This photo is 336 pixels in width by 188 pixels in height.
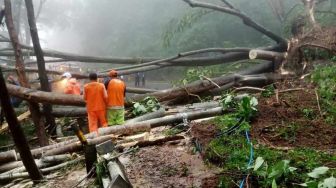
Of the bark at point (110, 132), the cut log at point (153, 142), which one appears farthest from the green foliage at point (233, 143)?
the bark at point (110, 132)

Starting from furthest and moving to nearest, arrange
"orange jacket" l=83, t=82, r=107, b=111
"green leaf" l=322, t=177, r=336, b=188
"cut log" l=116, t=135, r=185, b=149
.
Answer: "orange jacket" l=83, t=82, r=107, b=111 → "cut log" l=116, t=135, r=185, b=149 → "green leaf" l=322, t=177, r=336, b=188

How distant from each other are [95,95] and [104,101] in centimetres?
25

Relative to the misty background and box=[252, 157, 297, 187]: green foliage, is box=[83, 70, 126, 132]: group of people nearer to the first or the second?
box=[252, 157, 297, 187]: green foliage

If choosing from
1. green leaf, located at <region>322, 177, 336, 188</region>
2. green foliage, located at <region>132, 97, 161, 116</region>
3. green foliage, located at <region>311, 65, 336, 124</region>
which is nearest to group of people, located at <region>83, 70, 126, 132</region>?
green foliage, located at <region>132, 97, 161, 116</region>

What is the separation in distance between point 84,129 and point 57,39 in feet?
151

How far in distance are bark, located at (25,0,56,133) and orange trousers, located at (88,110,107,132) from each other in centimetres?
212

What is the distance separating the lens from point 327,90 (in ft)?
22.5

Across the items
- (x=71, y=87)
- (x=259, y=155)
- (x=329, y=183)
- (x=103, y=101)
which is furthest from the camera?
(x=71, y=87)

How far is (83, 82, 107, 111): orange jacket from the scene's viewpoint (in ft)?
25.0

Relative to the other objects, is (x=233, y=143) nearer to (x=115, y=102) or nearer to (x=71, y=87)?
(x=115, y=102)

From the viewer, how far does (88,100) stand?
7.68m

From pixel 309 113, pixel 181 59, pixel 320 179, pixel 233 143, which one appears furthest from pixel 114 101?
pixel 320 179

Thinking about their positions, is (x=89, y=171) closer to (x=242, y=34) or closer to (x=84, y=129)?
(x=84, y=129)

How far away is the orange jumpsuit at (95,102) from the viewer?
762cm
